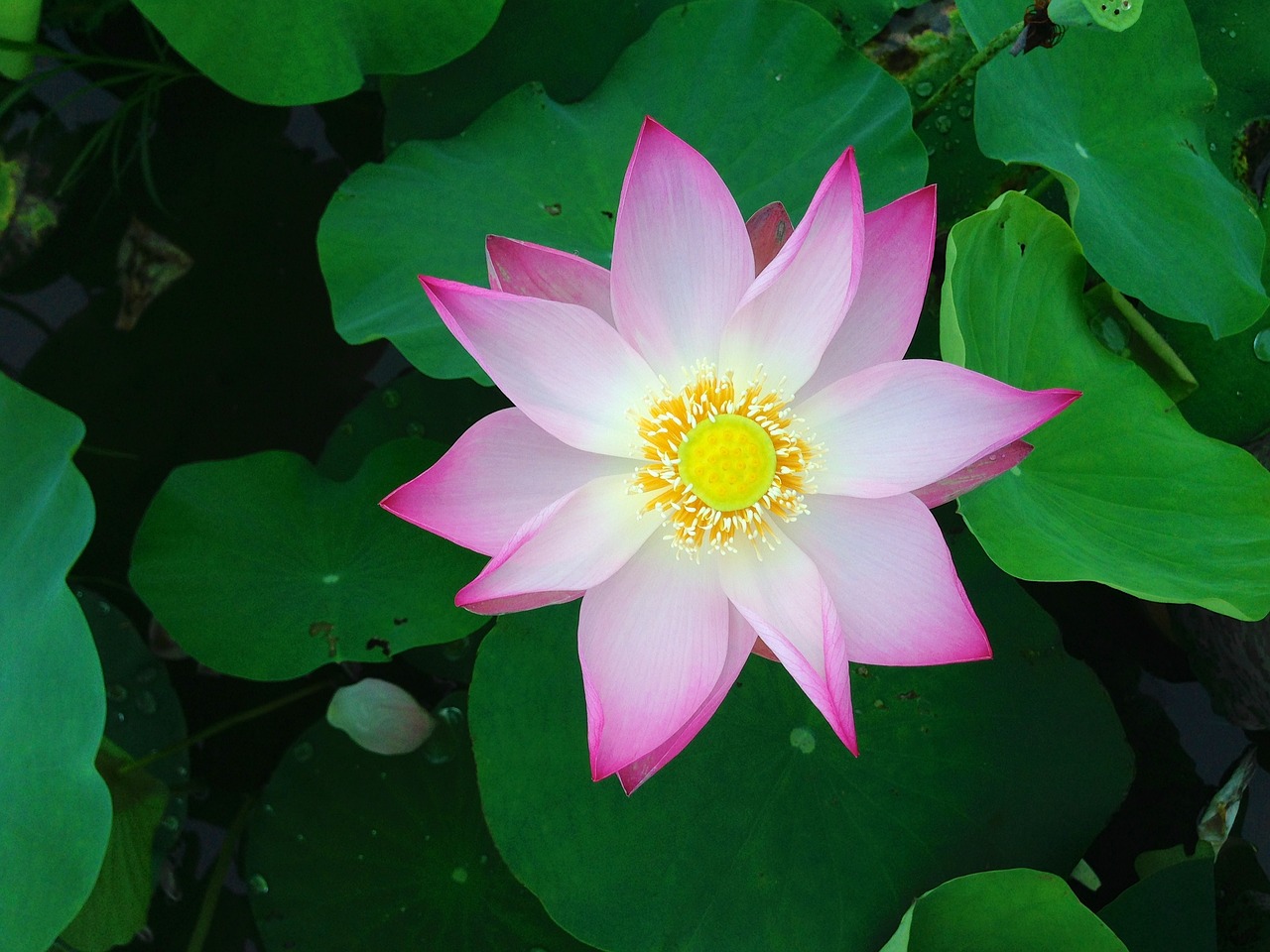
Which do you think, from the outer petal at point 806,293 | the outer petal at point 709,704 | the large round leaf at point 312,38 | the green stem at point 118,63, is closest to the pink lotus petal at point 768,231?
the outer petal at point 806,293

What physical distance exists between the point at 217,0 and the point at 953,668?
1.48 metres

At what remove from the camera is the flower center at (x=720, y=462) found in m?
1.06

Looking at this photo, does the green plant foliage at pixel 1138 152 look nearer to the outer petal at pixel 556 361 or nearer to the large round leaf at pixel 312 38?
the outer petal at pixel 556 361

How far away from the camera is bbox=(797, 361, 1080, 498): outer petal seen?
0.93m

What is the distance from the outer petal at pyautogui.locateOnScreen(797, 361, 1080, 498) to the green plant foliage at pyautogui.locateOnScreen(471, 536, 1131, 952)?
47 cm

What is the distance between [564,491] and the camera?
107 centimetres

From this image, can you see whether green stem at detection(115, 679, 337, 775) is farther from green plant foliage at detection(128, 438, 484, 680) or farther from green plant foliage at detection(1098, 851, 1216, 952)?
green plant foliage at detection(1098, 851, 1216, 952)

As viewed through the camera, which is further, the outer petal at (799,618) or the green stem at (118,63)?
the green stem at (118,63)

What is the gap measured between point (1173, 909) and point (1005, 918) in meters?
0.35

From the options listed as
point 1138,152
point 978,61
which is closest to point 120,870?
point 978,61

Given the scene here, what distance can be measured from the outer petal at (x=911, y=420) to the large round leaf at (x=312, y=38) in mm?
838

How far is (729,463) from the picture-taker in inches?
41.9

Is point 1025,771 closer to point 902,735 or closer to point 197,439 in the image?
point 902,735

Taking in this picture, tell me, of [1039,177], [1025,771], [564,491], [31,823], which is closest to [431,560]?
[564,491]
